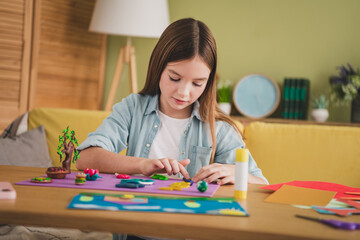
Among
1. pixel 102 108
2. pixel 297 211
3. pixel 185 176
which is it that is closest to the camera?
pixel 297 211

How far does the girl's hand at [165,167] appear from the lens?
121 cm

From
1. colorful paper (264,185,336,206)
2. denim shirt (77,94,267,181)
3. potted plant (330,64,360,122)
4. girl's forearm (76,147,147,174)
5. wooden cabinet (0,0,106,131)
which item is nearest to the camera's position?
colorful paper (264,185,336,206)

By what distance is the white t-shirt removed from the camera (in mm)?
1670

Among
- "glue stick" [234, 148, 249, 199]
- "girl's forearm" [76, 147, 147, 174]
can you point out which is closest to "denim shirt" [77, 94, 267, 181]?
"girl's forearm" [76, 147, 147, 174]

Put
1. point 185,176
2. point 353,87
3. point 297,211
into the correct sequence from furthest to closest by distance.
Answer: point 353,87 → point 185,176 → point 297,211

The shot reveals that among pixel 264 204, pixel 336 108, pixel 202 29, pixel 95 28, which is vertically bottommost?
pixel 264 204

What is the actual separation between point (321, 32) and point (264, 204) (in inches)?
116

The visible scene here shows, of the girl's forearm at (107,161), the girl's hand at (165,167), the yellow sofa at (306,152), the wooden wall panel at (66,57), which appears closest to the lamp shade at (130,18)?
the wooden wall panel at (66,57)

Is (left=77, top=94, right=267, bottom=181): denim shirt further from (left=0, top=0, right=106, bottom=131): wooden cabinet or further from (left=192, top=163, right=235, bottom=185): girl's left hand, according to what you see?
(left=0, top=0, right=106, bottom=131): wooden cabinet

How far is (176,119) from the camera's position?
173 cm

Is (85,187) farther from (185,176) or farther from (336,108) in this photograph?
(336,108)

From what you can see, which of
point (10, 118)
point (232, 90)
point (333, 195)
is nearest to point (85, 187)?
point (333, 195)

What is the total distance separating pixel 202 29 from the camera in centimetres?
159

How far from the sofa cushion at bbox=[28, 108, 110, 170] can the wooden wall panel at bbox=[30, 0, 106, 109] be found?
1.09 meters
